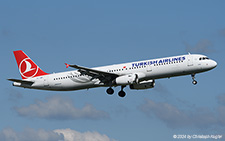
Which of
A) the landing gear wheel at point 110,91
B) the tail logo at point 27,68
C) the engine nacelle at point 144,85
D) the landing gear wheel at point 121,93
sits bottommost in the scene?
the landing gear wheel at point 110,91

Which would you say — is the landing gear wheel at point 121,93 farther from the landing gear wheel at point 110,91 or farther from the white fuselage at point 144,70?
the white fuselage at point 144,70

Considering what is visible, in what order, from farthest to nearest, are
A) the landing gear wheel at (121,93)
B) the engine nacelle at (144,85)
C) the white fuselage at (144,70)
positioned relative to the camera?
the landing gear wheel at (121,93) < the engine nacelle at (144,85) < the white fuselage at (144,70)

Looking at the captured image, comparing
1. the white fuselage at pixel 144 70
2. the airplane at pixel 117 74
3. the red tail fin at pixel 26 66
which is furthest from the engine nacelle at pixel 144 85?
the red tail fin at pixel 26 66

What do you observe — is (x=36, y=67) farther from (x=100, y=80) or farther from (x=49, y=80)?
(x=100, y=80)

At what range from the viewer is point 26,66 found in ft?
249

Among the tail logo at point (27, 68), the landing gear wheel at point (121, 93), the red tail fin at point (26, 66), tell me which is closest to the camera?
the landing gear wheel at point (121, 93)

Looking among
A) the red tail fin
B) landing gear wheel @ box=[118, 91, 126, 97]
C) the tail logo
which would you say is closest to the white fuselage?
the red tail fin

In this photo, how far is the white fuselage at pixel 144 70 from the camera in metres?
64.9

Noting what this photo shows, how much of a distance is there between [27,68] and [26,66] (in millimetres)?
603

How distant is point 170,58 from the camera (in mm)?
65812

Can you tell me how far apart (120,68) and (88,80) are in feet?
17.2

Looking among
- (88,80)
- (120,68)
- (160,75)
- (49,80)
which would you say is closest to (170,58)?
(160,75)

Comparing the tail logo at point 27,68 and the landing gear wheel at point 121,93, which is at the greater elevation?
the tail logo at point 27,68

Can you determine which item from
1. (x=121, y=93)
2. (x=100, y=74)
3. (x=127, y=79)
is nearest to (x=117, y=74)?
(x=127, y=79)
